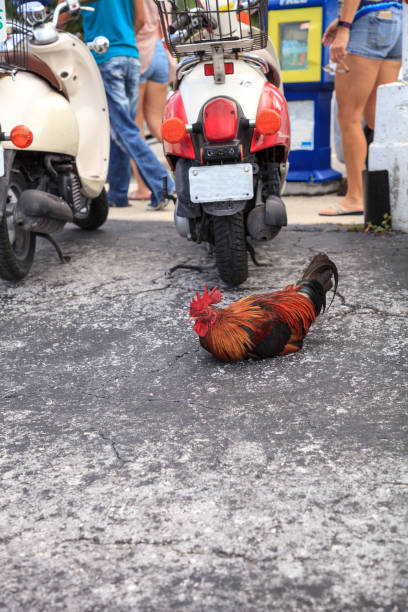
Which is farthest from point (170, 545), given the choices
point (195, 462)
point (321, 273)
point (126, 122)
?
point (126, 122)

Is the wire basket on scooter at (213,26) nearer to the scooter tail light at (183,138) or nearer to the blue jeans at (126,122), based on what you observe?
the scooter tail light at (183,138)

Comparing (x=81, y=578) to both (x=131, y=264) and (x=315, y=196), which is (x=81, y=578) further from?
(x=315, y=196)

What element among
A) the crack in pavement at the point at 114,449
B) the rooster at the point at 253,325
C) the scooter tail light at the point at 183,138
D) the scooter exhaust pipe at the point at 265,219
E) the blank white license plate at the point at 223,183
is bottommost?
the crack in pavement at the point at 114,449

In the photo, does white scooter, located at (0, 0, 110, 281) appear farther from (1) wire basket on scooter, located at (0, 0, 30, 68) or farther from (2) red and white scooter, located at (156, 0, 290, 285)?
(2) red and white scooter, located at (156, 0, 290, 285)

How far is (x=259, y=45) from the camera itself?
3578mm

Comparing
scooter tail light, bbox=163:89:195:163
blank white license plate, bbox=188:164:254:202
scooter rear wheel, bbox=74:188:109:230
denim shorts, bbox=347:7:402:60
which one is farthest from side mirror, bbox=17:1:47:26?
denim shorts, bbox=347:7:402:60

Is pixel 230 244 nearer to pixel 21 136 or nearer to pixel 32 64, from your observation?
pixel 21 136

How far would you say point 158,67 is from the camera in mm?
6297

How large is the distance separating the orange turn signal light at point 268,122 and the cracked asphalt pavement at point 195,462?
0.80 m

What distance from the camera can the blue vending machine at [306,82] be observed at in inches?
247

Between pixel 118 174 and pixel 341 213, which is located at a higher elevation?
pixel 118 174

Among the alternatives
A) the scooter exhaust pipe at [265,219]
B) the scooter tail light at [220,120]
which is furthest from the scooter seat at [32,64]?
the scooter exhaust pipe at [265,219]

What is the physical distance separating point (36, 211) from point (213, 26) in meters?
1.28

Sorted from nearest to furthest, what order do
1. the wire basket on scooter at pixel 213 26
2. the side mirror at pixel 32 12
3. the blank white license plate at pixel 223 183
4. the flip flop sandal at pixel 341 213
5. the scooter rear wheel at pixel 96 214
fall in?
the blank white license plate at pixel 223 183
the wire basket on scooter at pixel 213 26
the side mirror at pixel 32 12
the scooter rear wheel at pixel 96 214
the flip flop sandal at pixel 341 213
